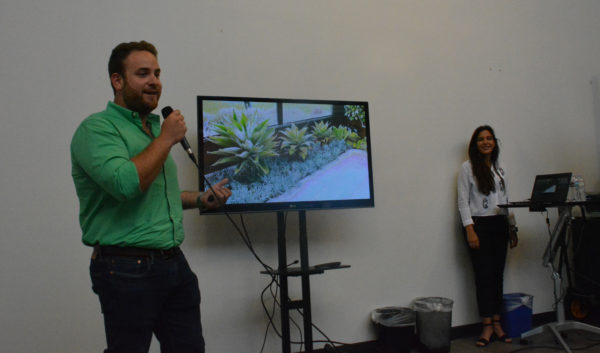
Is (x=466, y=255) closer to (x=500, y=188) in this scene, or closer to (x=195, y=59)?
(x=500, y=188)

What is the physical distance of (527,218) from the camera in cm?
358

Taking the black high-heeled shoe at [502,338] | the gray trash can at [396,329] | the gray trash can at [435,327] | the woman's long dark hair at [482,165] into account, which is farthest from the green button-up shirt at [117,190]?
the black high-heeled shoe at [502,338]

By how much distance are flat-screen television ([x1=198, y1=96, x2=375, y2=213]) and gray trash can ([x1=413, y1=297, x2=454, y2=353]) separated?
0.90 metres

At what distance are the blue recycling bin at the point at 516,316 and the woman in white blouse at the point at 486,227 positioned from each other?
65 mm

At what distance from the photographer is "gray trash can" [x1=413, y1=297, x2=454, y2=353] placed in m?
2.86

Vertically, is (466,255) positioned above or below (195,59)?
below

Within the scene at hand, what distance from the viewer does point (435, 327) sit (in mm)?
2863

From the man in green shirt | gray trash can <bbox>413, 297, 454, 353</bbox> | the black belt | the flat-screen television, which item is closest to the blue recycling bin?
gray trash can <bbox>413, 297, 454, 353</bbox>

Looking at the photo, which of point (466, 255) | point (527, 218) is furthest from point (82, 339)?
point (527, 218)

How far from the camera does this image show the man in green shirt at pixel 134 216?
1.25 meters

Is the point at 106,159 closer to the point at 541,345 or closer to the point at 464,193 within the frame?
the point at 464,193

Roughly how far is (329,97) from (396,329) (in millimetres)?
1563

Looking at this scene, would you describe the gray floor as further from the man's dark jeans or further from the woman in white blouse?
the man's dark jeans

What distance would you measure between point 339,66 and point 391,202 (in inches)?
40.0
